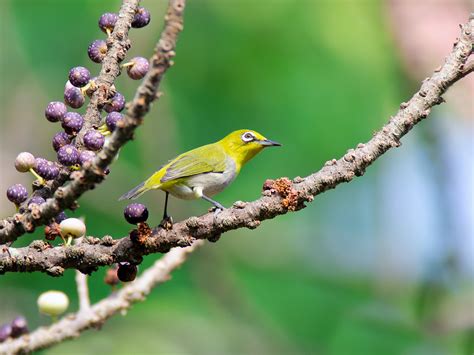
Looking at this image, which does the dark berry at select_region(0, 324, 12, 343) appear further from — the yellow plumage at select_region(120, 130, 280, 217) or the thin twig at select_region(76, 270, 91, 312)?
the yellow plumage at select_region(120, 130, 280, 217)

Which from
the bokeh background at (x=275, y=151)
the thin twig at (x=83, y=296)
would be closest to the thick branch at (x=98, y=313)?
the thin twig at (x=83, y=296)

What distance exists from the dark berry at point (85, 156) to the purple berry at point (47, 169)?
0.48 ft

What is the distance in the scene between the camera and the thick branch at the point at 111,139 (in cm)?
160

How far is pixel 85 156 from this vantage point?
6.51 ft

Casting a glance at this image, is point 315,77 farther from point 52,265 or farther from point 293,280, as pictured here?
point 52,265

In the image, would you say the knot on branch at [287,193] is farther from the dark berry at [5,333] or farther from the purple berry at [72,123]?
the dark berry at [5,333]

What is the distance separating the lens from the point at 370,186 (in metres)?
9.59

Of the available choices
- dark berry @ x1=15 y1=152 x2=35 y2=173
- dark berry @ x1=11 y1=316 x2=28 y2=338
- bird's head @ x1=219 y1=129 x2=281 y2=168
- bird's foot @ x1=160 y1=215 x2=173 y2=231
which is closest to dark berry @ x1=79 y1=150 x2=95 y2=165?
dark berry @ x1=15 y1=152 x2=35 y2=173

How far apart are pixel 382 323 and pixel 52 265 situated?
487cm

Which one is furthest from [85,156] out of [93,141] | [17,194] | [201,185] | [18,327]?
[201,185]

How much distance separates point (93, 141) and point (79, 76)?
35 centimetres

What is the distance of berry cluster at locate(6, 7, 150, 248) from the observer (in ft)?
6.69

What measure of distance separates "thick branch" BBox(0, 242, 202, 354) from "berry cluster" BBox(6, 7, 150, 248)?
0.72 meters

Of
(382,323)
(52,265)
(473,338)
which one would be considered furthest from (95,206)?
(52,265)
